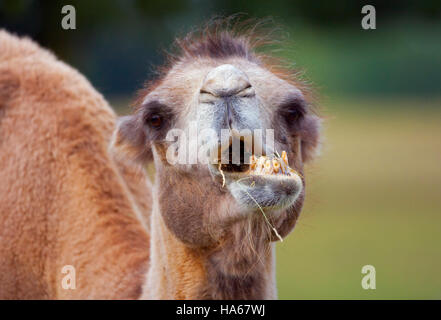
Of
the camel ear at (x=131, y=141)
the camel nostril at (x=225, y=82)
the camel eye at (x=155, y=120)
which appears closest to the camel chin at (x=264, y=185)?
the camel nostril at (x=225, y=82)

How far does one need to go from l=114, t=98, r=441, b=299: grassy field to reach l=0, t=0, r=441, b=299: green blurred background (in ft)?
0.09

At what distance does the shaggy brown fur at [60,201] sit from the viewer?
449 cm

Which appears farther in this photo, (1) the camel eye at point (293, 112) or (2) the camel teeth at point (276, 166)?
(1) the camel eye at point (293, 112)

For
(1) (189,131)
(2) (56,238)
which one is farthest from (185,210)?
(2) (56,238)

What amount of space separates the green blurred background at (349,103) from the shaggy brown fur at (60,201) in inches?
39.0

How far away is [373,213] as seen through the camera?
16625 mm

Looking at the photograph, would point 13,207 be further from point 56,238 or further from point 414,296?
point 414,296

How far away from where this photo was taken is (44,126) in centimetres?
475

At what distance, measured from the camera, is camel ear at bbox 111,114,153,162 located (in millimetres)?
4133

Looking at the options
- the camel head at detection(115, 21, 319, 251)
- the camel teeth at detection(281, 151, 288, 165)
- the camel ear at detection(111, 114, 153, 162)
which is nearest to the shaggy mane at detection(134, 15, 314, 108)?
the camel head at detection(115, 21, 319, 251)

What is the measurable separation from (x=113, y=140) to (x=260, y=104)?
113 centimetres

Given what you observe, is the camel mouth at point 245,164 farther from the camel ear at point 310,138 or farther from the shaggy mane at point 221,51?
the shaggy mane at point 221,51

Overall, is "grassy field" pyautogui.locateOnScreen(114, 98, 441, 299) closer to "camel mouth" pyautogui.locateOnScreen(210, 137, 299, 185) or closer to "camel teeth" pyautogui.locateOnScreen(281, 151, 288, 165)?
"camel teeth" pyautogui.locateOnScreen(281, 151, 288, 165)

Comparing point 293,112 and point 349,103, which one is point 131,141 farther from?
point 349,103
